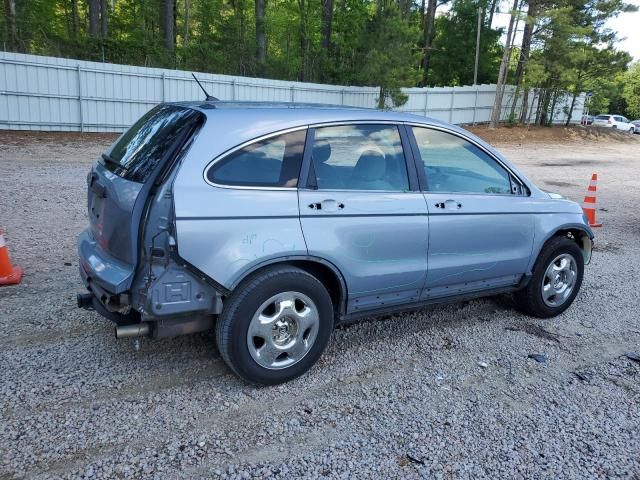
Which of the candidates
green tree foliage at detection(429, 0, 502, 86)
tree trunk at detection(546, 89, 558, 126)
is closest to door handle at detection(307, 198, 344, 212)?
tree trunk at detection(546, 89, 558, 126)

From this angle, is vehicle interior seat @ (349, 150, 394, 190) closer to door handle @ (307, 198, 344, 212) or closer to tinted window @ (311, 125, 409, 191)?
tinted window @ (311, 125, 409, 191)

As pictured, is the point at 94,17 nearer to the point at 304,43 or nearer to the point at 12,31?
the point at 12,31

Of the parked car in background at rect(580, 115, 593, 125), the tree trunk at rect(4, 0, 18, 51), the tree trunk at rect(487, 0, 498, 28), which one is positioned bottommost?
the parked car in background at rect(580, 115, 593, 125)

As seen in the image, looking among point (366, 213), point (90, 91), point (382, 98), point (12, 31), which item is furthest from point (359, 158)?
point (382, 98)

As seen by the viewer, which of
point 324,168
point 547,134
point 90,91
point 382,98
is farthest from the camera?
point 547,134

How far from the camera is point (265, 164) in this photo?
3.32 metres

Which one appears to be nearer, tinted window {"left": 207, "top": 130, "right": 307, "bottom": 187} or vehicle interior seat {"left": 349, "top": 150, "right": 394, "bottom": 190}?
tinted window {"left": 207, "top": 130, "right": 307, "bottom": 187}

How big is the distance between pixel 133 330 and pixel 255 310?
2.41ft

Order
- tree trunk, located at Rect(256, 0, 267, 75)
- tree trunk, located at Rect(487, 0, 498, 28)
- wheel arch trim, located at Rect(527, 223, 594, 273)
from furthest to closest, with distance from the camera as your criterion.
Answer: tree trunk, located at Rect(487, 0, 498, 28)
tree trunk, located at Rect(256, 0, 267, 75)
wheel arch trim, located at Rect(527, 223, 594, 273)

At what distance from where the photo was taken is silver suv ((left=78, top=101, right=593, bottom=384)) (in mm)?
3041

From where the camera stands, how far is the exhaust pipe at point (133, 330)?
3.09m

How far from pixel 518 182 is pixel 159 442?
348cm

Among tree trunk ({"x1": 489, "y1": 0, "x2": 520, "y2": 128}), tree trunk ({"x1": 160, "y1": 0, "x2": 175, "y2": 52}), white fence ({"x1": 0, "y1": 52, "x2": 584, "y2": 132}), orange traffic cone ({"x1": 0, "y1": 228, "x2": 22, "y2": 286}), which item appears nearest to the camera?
orange traffic cone ({"x1": 0, "y1": 228, "x2": 22, "y2": 286})

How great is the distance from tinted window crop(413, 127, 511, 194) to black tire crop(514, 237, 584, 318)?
75 centimetres
